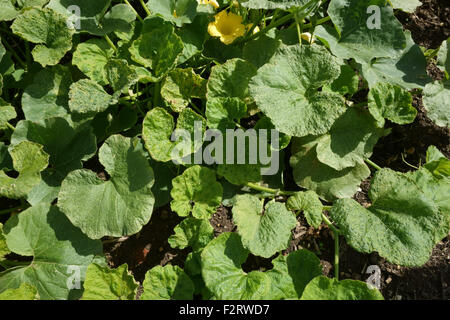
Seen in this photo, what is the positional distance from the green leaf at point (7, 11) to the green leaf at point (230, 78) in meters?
0.92

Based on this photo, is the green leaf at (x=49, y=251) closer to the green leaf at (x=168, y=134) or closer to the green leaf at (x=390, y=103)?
the green leaf at (x=168, y=134)

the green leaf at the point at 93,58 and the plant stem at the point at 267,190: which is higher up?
the green leaf at the point at 93,58

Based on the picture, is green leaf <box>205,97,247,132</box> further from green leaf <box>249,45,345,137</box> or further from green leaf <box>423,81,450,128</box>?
green leaf <box>423,81,450,128</box>

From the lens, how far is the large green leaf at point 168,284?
65.6 inches

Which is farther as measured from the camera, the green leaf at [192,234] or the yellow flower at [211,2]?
the yellow flower at [211,2]

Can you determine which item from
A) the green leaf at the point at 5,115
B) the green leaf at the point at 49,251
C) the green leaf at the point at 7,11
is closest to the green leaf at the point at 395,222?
the green leaf at the point at 49,251

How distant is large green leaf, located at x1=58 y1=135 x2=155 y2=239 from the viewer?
1672 mm

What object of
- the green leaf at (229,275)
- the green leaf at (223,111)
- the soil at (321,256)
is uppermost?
the green leaf at (223,111)

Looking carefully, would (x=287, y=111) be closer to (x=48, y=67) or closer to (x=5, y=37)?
(x=48, y=67)

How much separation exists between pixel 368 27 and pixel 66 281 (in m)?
1.66

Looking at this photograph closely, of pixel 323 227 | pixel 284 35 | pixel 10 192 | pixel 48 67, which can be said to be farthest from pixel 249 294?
pixel 48 67

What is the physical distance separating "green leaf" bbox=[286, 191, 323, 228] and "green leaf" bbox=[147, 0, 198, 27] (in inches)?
35.8

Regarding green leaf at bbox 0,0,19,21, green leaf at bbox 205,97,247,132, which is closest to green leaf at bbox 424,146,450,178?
green leaf at bbox 205,97,247,132

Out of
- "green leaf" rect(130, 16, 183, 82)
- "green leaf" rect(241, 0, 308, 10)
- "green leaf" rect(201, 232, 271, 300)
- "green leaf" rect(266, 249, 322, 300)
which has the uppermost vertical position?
"green leaf" rect(241, 0, 308, 10)
